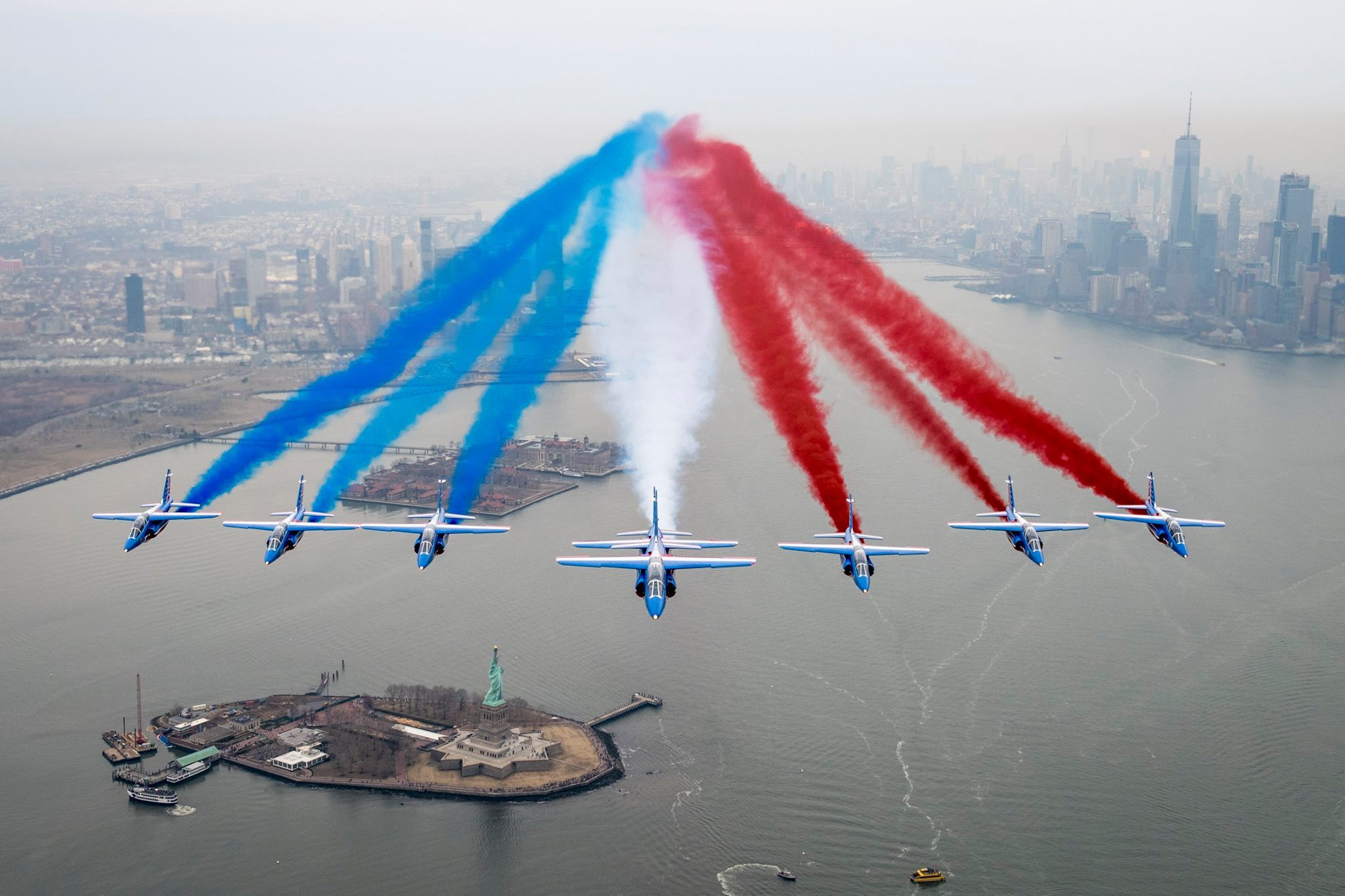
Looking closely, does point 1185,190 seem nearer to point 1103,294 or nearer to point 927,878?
point 1103,294

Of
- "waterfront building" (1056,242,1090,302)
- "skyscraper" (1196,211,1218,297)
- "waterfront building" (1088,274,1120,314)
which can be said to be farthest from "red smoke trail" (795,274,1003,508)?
"skyscraper" (1196,211,1218,297)

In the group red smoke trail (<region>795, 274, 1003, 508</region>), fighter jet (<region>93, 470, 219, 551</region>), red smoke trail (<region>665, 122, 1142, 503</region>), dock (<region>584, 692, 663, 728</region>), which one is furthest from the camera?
dock (<region>584, 692, 663, 728</region>)

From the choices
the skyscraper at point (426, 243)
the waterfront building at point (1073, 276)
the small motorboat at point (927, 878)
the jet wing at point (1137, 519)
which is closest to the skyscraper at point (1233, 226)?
the waterfront building at point (1073, 276)

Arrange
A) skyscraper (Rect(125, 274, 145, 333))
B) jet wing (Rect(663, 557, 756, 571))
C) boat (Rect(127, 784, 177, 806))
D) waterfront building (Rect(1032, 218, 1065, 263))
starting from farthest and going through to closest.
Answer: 1. waterfront building (Rect(1032, 218, 1065, 263))
2. skyscraper (Rect(125, 274, 145, 333))
3. boat (Rect(127, 784, 177, 806))
4. jet wing (Rect(663, 557, 756, 571))

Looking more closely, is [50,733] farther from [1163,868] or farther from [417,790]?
[1163,868]

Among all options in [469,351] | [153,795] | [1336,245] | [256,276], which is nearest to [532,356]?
[469,351]

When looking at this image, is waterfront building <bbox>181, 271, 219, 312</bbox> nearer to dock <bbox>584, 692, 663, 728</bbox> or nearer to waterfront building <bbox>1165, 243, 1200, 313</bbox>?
waterfront building <bbox>1165, 243, 1200, 313</bbox>
